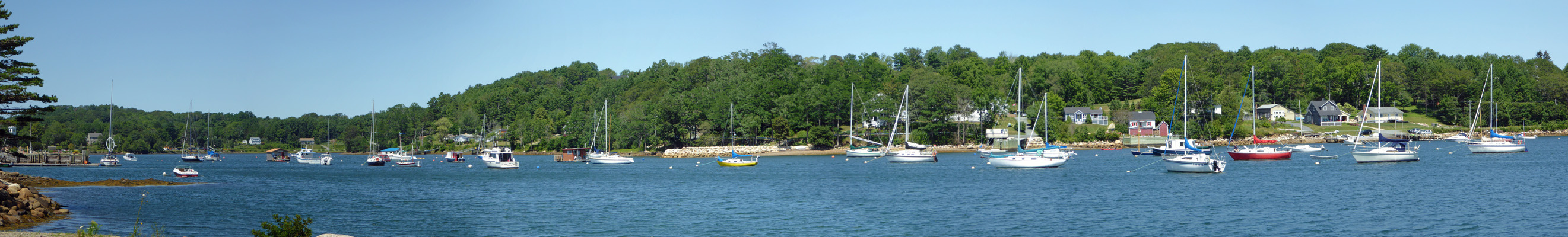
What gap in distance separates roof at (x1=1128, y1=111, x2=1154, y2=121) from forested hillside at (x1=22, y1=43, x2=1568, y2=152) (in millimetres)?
2057

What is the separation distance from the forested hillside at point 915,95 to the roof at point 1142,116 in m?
2.06

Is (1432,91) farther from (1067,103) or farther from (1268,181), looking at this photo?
(1268,181)

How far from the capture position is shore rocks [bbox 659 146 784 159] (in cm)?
10198

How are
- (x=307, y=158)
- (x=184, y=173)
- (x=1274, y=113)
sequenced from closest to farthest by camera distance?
(x=184, y=173), (x=307, y=158), (x=1274, y=113)

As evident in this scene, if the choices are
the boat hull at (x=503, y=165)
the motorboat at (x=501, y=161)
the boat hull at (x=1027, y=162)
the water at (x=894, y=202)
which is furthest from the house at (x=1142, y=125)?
the boat hull at (x=503, y=165)

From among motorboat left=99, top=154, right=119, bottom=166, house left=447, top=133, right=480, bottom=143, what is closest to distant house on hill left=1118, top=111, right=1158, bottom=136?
motorboat left=99, top=154, right=119, bottom=166

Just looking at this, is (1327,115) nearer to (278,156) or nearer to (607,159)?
(607,159)

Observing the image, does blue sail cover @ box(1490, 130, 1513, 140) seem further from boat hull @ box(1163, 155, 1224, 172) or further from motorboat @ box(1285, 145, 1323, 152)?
boat hull @ box(1163, 155, 1224, 172)

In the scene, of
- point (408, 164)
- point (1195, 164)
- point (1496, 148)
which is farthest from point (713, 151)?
point (1496, 148)

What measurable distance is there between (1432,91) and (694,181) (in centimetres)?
11452

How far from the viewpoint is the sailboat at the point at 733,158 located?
239 ft

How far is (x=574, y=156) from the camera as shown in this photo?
93938mm

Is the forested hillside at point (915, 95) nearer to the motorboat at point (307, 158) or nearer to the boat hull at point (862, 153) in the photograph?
the boat hull at point (862, 153)

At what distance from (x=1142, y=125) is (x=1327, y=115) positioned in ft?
90.1
